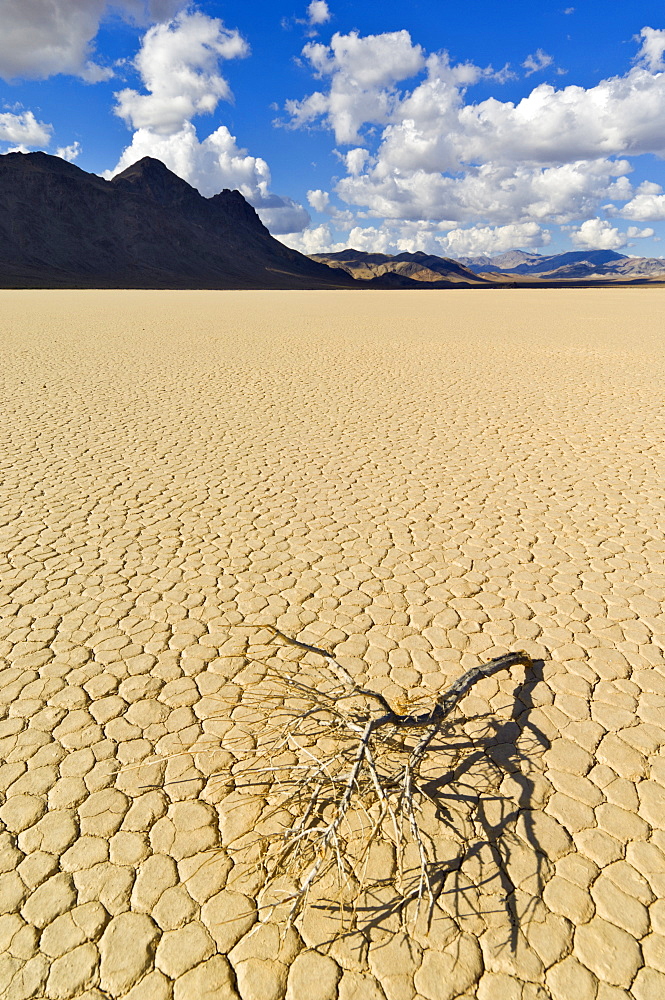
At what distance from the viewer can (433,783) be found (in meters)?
2.47

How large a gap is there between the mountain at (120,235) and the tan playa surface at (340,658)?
57.2 meters

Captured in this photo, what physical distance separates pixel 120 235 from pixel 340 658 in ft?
317

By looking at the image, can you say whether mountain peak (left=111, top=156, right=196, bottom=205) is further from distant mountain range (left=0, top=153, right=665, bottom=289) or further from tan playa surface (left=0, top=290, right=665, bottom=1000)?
tan playa surface (left=0, top=290, right=665, bottom=1000)

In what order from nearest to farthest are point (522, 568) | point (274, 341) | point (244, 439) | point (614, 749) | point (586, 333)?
point (614, 749)
point (522, 568)
point (244, 439)
point (274, 341)
point (586, 333)

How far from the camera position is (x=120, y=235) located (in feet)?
282

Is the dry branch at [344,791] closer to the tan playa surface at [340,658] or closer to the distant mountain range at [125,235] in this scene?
the tan playa surface at [340,658]

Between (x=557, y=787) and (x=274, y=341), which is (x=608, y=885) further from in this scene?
(x=274, y=341)

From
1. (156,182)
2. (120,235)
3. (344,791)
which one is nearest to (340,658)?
(344,791)

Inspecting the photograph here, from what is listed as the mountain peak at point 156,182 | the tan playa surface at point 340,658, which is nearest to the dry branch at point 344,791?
the tan playa surface at point 340,658

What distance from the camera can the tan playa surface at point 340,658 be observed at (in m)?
1.87

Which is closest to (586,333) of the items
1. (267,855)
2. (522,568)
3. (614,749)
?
(522,568)

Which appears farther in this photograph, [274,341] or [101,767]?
[274,341]

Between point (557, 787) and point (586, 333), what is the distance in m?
18.1

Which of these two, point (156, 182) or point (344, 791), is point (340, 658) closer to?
point (344, 791)
